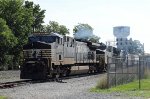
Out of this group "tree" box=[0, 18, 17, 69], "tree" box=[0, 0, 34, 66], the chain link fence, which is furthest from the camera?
"tree" box=[0, 0, 34, 66]

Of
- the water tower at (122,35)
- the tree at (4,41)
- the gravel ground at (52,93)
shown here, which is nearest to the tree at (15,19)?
the tree at (4,41)

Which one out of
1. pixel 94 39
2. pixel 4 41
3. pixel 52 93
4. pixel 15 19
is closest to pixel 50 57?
pixel 52 93

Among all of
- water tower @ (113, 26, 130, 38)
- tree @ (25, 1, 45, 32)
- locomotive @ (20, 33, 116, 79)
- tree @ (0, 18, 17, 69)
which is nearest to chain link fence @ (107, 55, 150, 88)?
locomotive @ (20, 33, 116, 79)

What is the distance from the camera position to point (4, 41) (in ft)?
216

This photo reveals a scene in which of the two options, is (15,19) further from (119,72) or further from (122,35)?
(119,72)

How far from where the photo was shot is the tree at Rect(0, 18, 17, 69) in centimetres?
6556

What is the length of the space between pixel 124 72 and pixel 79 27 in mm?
91594

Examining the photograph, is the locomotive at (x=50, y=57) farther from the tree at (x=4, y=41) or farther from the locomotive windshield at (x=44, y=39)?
the tree at (x=4, y=41)

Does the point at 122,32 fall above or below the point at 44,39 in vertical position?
above

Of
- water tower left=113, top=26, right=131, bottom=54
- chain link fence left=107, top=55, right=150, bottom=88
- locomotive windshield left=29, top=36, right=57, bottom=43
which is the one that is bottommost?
chain link fence left=107, top=55, right=150, bottom=88

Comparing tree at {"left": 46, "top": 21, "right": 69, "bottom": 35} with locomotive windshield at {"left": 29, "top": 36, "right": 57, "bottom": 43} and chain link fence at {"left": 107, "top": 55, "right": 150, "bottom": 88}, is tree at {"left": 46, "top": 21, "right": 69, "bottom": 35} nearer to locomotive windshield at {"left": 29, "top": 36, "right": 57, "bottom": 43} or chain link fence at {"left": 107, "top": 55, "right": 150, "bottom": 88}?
locomotive windshield at {"left": 29, "top": 36, "right": 57, "bottom": 43}

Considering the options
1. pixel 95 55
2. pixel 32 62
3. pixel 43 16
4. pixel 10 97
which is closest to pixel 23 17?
pixel 43 16

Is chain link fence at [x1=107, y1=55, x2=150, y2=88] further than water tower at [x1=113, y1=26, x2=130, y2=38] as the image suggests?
No

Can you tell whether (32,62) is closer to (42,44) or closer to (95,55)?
(42,44)
